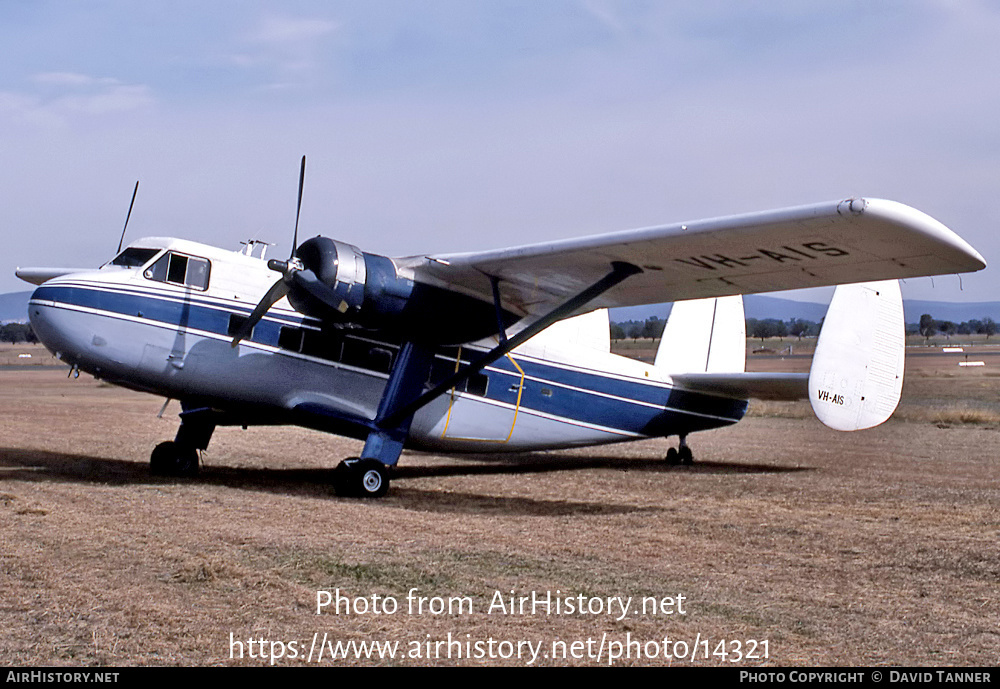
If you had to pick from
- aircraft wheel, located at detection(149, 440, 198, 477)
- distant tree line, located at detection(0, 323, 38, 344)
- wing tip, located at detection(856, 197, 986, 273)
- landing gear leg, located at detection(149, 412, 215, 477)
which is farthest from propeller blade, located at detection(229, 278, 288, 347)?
distant tree line, located at detection(0, 323, 38, 344)

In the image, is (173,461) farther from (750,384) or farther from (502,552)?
(750,384)

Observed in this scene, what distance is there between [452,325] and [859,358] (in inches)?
274

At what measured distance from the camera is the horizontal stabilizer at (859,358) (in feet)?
48.3

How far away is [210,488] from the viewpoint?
11.8 meters

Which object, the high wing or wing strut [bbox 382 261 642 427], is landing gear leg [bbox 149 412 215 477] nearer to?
wing strut [bbox 382 261 642 427]

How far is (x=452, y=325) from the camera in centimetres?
1216

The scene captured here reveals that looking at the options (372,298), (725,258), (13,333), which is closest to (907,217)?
(725,258)

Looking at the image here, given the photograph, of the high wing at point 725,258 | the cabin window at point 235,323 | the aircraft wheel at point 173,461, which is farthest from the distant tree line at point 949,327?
the cabin window at point 235,323

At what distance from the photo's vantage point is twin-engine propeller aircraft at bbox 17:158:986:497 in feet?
31.5
